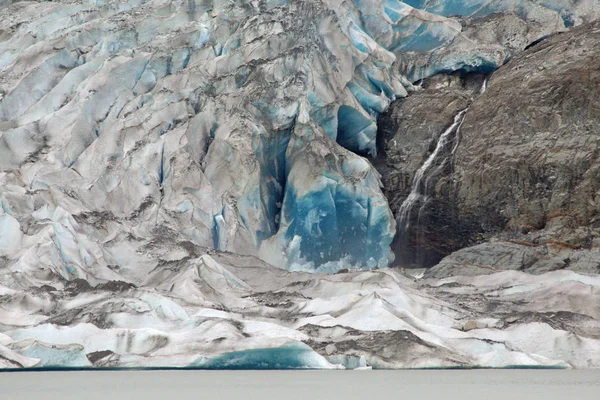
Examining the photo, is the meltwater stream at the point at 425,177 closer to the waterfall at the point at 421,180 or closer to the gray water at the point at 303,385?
the waterfall at the point at 421,180

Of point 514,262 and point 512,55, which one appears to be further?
point 512,55

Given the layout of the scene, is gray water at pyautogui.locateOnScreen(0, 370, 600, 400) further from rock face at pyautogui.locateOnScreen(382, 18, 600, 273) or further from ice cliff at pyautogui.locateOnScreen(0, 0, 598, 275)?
rock face at pyautogui.locateOnScreen(382, 18, 600, 273)

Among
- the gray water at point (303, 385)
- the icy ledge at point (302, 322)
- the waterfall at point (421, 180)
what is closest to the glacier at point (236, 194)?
the icy ledge at point (302, 322)

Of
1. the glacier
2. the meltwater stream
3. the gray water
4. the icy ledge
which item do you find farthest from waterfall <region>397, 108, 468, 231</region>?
the gray water

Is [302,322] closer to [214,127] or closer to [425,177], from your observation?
[214,127]

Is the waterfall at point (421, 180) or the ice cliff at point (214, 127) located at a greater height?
the ice cliff at point (214, 127)

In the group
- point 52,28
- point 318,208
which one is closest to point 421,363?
point 318,208

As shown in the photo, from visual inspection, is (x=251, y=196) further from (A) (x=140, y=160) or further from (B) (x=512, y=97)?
(B) (x=512, y=97)
